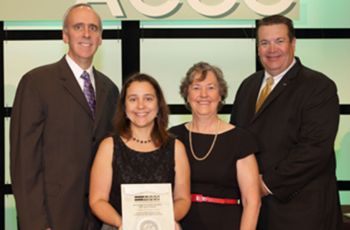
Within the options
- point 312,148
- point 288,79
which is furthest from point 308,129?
point 288,79

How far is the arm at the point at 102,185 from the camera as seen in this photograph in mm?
2795

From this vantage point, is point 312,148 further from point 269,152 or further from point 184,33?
point 184,33

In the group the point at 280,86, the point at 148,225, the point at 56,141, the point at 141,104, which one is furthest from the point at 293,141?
the point at 56,141

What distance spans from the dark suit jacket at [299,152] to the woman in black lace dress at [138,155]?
0.61 metres

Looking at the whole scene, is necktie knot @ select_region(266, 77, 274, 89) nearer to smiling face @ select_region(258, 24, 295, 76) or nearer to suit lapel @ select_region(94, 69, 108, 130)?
smiling face @ select_region(258, 24, 295, 76)

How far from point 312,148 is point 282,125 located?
0.22 meters

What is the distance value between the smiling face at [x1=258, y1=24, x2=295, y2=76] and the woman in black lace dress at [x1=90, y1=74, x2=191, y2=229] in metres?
0.83

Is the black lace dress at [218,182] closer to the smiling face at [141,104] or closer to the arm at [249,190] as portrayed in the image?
the arm at [249,190]

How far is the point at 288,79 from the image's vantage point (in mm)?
3449

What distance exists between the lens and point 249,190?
2988mm

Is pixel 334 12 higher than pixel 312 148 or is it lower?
higher

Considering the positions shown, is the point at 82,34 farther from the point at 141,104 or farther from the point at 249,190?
the point at 249,190

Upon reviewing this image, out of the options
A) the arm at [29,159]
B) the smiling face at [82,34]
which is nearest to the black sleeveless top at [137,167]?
the arm at [29,159]

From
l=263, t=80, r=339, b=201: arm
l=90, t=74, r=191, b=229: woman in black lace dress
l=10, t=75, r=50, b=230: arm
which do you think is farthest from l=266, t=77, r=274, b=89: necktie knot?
l=10, t=75, r=50, b=230: arm
